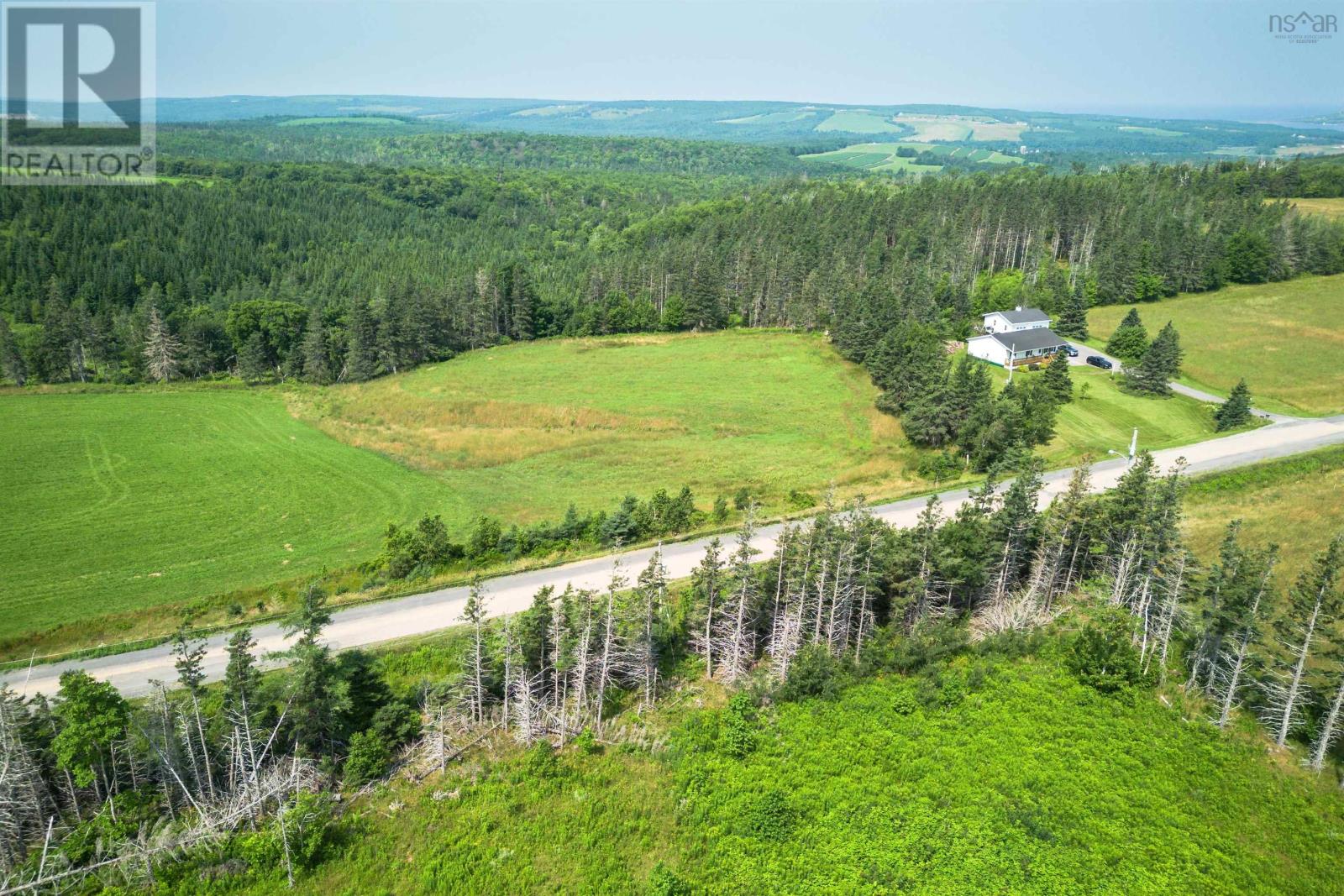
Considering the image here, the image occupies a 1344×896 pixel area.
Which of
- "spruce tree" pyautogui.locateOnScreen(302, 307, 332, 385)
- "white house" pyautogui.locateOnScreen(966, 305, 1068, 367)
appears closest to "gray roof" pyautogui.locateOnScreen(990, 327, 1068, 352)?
"white house" pyautogui.locateOnScreen(966, 305, 1068, 367)

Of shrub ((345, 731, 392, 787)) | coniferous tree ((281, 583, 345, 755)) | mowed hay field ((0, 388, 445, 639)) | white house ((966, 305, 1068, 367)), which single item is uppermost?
white house ((966, 305, 1068, 367))

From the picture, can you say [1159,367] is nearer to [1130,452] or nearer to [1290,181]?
[1130,452]

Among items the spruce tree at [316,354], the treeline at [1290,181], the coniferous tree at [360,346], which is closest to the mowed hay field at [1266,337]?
the treeline at [1290,181]

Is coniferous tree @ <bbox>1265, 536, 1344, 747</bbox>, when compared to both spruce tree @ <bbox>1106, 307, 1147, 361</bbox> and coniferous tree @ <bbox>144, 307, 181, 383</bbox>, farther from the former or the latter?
coniferous tree @ <bbox>144, 307, 181, 383</bbox>

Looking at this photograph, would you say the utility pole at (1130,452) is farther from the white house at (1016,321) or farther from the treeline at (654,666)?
the white house at (1016,321)

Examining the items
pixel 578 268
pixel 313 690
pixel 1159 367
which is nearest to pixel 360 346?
pixel 578 268
